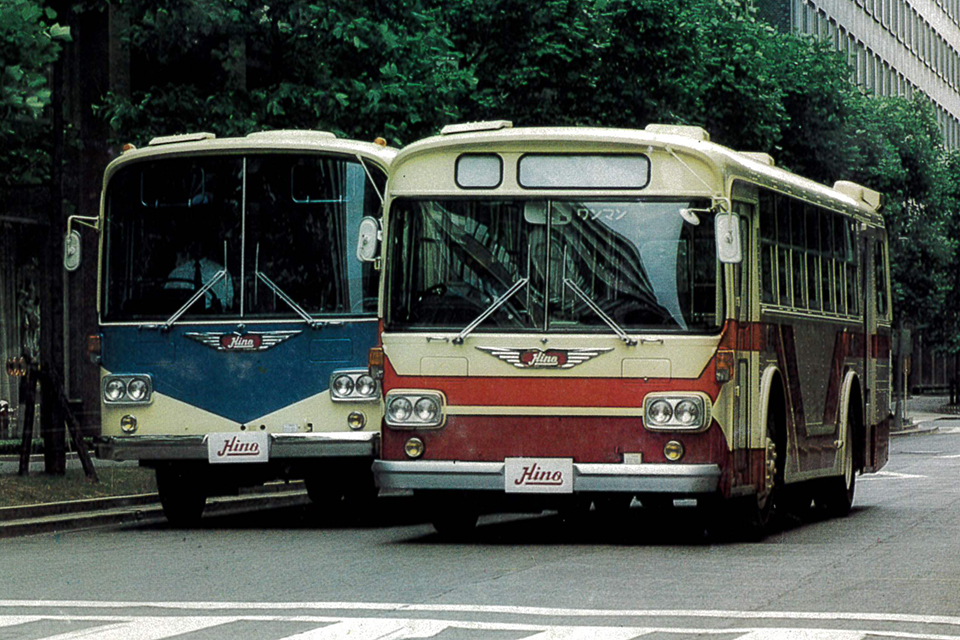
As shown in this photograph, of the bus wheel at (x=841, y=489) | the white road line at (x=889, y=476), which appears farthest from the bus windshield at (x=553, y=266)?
the white road line at (x=889, y=476)

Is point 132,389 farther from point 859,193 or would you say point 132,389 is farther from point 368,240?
point 859,193

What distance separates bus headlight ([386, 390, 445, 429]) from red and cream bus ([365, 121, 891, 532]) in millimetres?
12

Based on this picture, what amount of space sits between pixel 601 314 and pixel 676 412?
85 centimetres

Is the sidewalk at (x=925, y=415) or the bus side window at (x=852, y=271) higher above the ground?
the bus side window at (x=852, y=271)

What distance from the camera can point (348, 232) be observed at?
1680cm

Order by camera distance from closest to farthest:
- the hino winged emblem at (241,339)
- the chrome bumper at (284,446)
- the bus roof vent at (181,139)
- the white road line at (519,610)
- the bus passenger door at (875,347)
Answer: the white road line at (519,610) < the chrome bumper at (284,446) < the hino winged emblem at (241,339) < the bus roof vent at (181,139) < the bus passenger door at (875,347)

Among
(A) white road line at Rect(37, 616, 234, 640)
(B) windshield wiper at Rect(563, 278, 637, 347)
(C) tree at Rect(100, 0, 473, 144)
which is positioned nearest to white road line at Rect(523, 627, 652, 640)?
(A) white road line at Rect(37, 616, 234, 640)

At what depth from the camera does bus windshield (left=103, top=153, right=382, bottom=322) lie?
16.7 m

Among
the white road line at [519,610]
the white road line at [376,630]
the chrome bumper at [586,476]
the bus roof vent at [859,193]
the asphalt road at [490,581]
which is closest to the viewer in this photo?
the white road line at [376,630]

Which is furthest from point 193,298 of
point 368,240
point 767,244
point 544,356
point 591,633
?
point 591,633

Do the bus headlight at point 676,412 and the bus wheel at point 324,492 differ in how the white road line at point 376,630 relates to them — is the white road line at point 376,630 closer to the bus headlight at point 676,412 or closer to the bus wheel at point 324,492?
the bus headlight at point 676,412

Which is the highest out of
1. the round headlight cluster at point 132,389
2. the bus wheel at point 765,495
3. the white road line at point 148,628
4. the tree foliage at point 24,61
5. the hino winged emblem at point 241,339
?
the tree foliage at point 24,61

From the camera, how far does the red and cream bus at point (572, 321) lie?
1399 cm

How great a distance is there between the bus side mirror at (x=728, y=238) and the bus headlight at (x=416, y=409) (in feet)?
7.46
